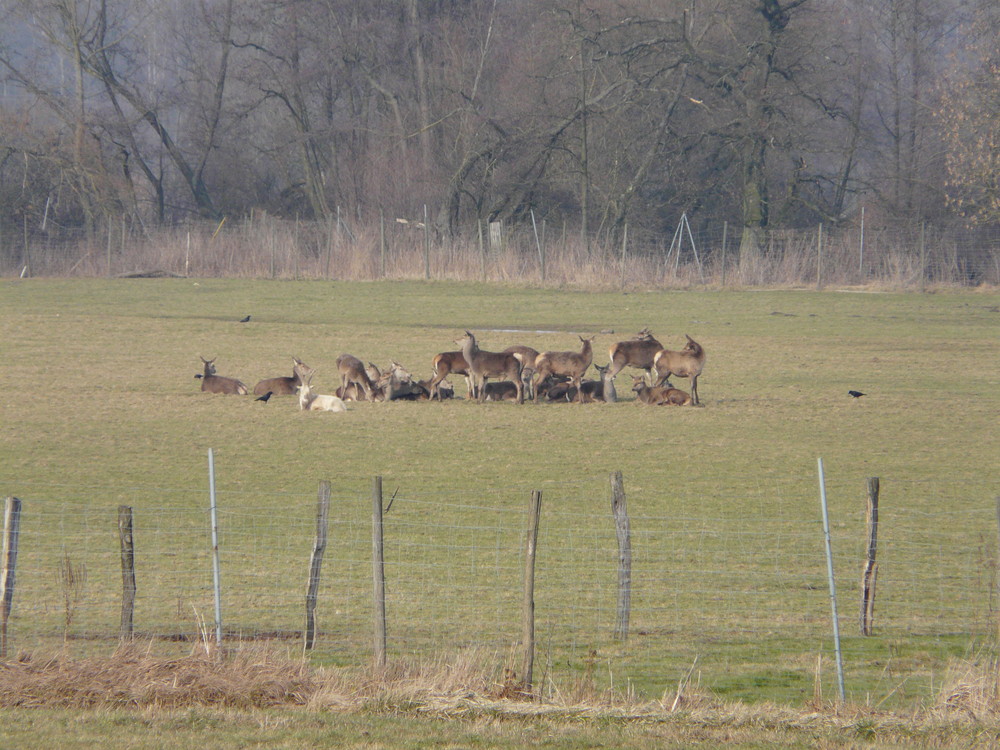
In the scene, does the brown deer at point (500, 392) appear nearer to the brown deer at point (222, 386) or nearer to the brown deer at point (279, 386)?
the brown deer at point (279, 386)

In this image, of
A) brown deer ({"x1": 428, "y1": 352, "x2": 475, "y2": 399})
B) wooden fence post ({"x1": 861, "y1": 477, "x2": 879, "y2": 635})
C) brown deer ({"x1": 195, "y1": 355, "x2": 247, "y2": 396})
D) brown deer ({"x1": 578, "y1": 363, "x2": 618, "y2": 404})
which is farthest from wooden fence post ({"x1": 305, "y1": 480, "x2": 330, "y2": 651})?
brown deer ({"x1": 195, "y1": 355, "x2": 247, "y2": 396})

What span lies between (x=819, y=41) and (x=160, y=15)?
39252 mm

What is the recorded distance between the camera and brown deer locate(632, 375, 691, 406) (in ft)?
67.5

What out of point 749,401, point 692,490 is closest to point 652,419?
point 749,401

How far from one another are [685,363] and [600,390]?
168 cm

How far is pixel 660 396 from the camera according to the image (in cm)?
2077

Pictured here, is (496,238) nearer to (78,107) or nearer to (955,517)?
(78,107)

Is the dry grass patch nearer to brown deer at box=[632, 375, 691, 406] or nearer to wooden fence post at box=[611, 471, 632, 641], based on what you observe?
wooden fence post at box=[611, 471, 632, 641]

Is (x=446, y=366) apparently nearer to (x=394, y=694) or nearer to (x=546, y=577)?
(x=546, y=577)

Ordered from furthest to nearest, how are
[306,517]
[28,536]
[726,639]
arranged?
[306,517]
[28,536]
[726,639]

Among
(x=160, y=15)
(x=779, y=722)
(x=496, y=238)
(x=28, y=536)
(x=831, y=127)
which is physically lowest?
(x=779, y=722)

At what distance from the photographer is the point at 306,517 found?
Result: 1241 cm

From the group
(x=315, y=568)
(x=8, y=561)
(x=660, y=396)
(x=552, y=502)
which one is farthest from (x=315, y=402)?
(x=8, y=561)

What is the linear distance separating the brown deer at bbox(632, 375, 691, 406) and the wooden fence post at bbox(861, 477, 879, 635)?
11.2 metres
